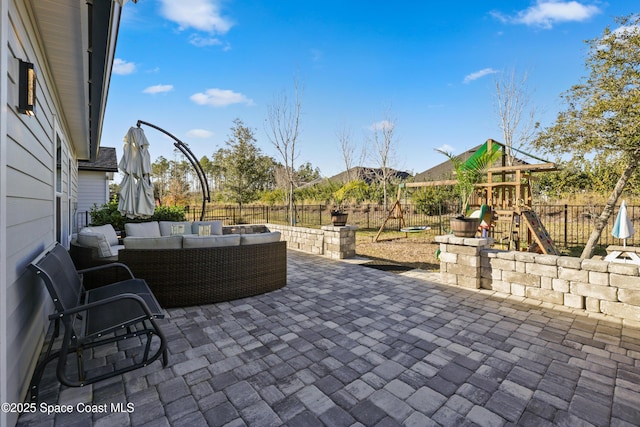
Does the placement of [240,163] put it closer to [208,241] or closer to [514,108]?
[514,108]

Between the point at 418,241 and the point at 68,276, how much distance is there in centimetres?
858

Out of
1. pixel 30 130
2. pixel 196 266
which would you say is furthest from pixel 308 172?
pixel 30 130

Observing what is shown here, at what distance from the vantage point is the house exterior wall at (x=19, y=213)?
60.5 inches

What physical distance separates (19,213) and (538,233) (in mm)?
7412

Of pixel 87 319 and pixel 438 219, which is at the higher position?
pixel 438 219

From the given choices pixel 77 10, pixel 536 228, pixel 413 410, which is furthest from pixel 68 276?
pixel 536 228

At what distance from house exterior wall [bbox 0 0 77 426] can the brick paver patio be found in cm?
39

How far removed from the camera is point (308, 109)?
520 inches

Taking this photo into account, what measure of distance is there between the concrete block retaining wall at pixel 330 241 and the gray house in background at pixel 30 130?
4978 millimetres

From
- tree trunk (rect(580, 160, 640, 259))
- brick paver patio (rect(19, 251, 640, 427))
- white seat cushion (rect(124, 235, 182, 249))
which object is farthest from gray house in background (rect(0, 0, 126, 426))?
tree trunk (rect(580, 160, 640, 259))

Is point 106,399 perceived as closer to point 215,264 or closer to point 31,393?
point 31,393

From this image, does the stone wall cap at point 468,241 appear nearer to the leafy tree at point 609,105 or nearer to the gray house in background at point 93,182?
the leafy tree at point 609,105

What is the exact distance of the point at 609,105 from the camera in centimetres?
525

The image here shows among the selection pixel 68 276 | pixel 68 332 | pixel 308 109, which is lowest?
pixel 68 332
